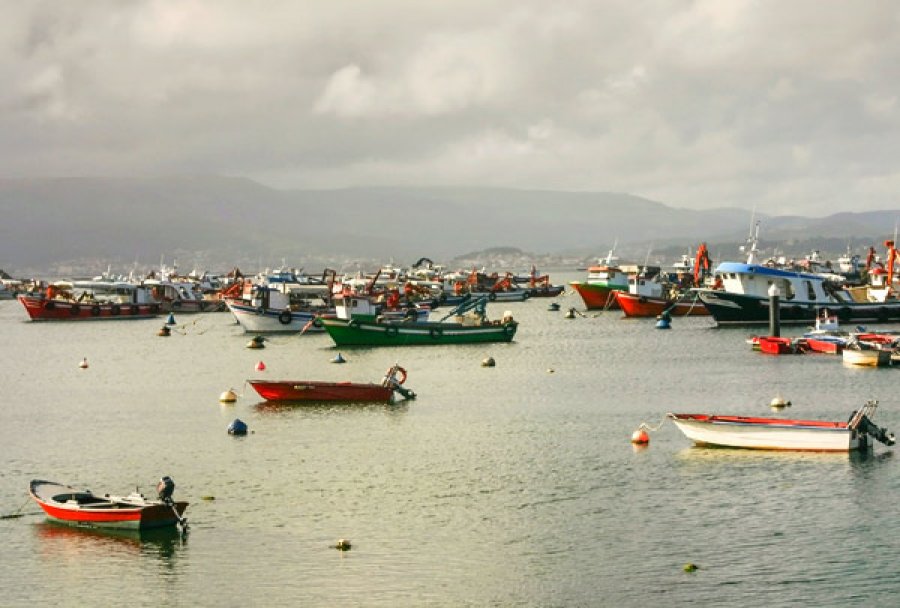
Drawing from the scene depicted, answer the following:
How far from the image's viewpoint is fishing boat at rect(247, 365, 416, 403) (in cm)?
6956

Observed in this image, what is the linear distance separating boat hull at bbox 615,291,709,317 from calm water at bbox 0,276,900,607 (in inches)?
2242

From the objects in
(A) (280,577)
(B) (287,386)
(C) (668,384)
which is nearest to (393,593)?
(A) (280,577)

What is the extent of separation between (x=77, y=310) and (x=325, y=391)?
98.4m

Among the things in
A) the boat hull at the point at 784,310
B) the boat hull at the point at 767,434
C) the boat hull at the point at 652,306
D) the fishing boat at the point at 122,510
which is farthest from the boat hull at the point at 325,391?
the boat hull at the point at 652,306

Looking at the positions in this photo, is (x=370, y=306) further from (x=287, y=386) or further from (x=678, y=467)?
(x=678, y=467)

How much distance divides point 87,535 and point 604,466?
19.5 metres

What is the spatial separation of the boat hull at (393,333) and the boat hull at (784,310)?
988 inches

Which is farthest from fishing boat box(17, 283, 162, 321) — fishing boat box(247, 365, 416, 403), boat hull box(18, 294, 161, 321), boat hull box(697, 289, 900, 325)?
fishing boat box(247, 365, 416, 403)

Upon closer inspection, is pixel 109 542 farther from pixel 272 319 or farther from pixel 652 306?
pixel 652 306

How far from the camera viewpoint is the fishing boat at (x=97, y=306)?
6324 inches

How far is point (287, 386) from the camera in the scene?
70.4m

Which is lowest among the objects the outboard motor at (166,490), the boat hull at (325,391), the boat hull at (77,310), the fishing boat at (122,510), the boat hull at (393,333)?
the fishing boat at (122,510)

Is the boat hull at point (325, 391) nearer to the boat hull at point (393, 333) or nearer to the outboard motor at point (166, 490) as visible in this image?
the outboard motor at point (166, 490)

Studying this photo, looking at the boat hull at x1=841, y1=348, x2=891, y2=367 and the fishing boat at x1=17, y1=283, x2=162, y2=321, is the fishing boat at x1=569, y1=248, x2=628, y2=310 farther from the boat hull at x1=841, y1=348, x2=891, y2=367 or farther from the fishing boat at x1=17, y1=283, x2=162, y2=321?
the boat hull at x1=841, y1=348, x2=891, y2=367
